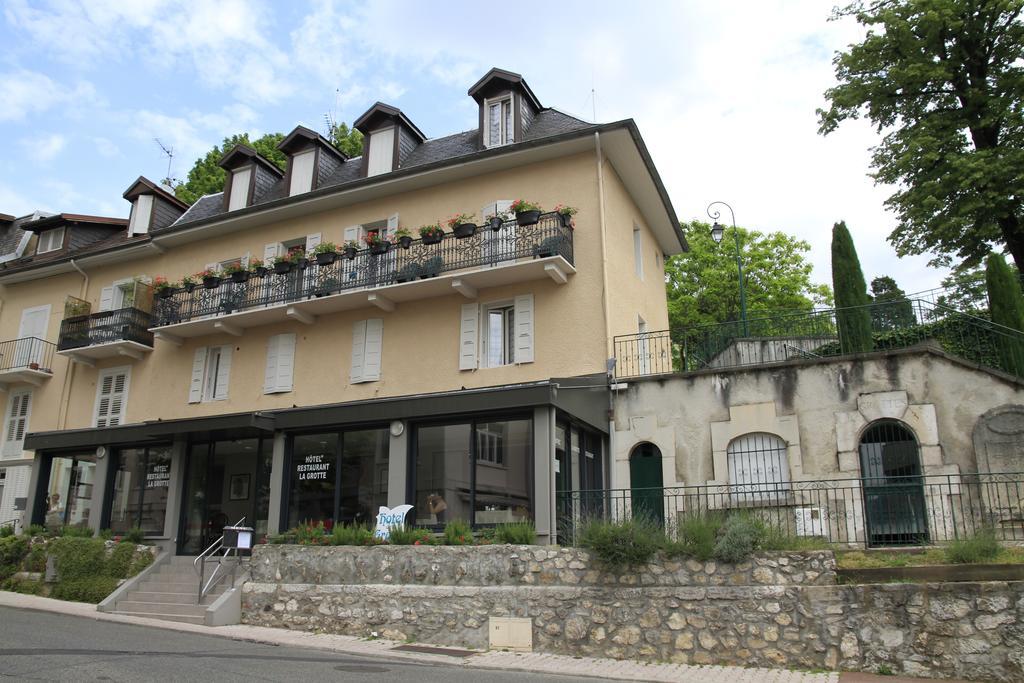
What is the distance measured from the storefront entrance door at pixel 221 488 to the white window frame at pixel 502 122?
901 centimetres

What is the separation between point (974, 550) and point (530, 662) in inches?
233

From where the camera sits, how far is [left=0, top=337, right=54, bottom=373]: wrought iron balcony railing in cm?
2352

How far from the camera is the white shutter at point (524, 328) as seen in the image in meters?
16.6

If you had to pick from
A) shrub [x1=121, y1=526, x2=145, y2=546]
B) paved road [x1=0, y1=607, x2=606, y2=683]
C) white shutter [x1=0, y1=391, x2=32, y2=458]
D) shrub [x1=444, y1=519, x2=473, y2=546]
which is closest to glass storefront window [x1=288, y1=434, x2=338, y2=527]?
shrub [x1=444, y1=519, x2=473, y2=546]

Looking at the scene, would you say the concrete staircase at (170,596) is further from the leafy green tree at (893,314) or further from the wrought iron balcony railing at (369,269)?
the leafy green tree at (893,314)

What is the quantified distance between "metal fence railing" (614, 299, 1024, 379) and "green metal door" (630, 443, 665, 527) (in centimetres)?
159

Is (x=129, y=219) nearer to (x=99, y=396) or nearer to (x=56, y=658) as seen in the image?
(x=99, y=396)

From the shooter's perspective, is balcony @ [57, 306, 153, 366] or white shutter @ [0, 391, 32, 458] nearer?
balcony @ [57, 306, 153, 366]

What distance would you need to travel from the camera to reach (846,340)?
1541 cm

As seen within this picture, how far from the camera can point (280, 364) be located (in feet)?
63.6

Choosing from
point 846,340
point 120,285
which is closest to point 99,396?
point 120,285

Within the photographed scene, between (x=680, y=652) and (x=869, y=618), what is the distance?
8.19ft

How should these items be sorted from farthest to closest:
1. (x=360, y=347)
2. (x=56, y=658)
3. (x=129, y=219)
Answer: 1. (x=129, y=219)
2. (x=360, y=347)
3. (x=56, y=658)

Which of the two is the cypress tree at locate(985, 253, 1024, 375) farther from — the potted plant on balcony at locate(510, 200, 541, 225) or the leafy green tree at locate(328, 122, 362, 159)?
the leafy green tree at locate(328, 122, 362, 159)
